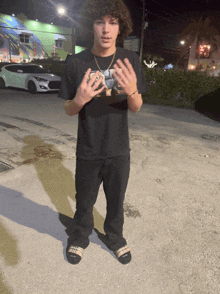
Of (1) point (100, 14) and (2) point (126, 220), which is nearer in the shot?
(1) point (100, 14)

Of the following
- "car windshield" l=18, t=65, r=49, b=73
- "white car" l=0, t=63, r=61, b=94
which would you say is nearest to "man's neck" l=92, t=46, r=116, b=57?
"white car" l=0, t=63, r=61, b=94

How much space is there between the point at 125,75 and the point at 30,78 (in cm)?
1203

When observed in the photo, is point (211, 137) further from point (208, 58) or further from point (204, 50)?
point (208, 58)

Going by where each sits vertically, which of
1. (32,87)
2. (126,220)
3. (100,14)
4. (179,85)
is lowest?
(126,220)

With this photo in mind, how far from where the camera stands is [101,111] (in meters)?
1.83

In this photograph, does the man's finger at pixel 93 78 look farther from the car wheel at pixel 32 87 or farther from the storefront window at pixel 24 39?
the storefront window at pixel 24 39

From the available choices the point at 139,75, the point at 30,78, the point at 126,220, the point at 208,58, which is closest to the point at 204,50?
the point at 208,58

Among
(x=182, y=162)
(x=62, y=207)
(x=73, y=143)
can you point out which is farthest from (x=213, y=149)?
(x=62, y=207)

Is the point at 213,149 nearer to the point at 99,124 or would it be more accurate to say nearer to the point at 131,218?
the point at 131,218

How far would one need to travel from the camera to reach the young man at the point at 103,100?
64.8 inches

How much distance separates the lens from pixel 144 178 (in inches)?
152

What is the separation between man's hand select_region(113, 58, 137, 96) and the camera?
158cm

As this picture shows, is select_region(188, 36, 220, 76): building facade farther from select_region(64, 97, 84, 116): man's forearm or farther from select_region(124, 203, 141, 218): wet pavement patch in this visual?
select_region(64, 97, 84, 116): man's forearm

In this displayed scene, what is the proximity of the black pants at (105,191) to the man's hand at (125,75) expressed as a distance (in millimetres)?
588
